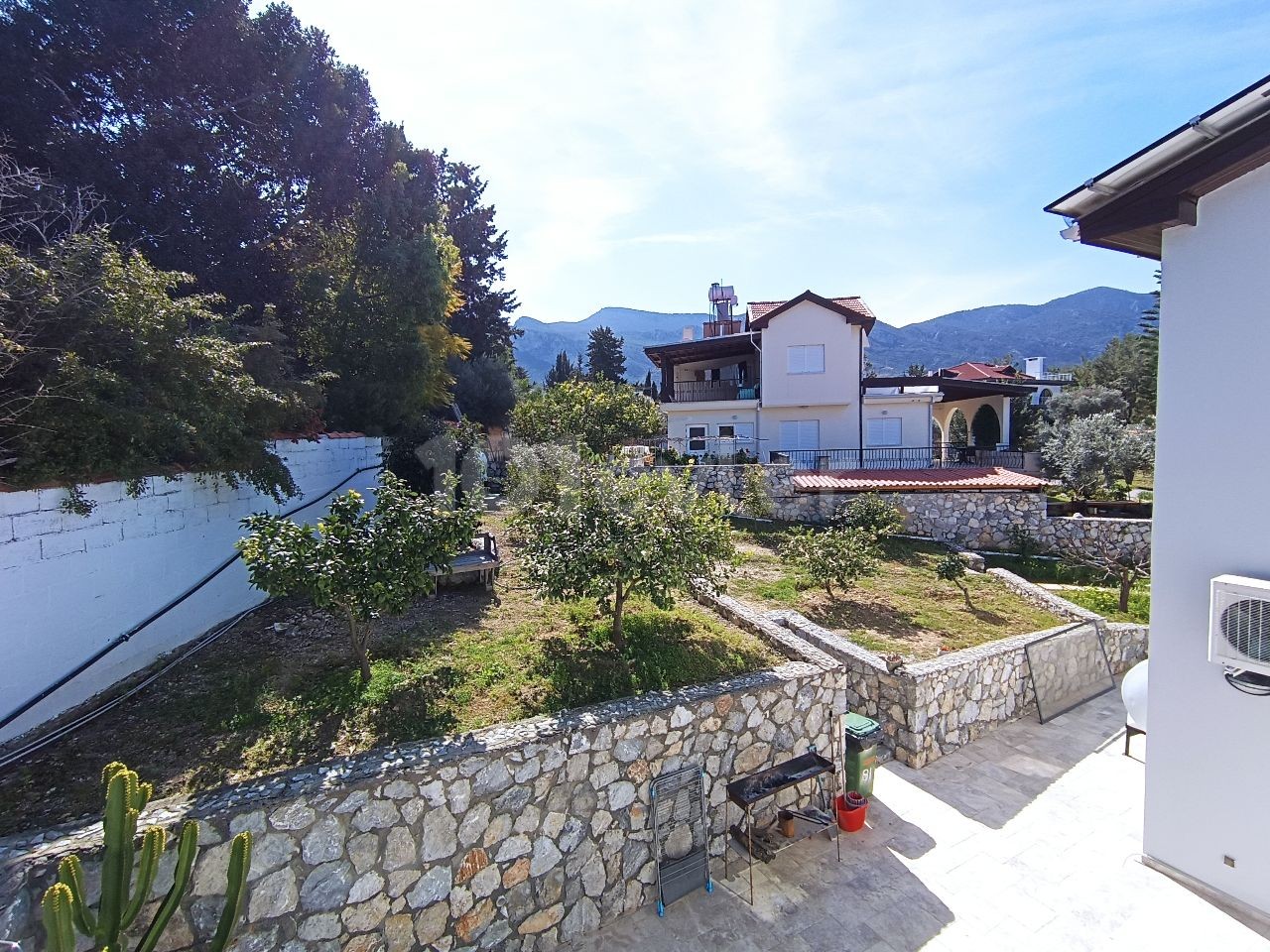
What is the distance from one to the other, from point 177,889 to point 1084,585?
18.0 meters

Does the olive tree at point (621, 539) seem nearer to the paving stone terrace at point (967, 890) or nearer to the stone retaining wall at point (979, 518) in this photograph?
the paving stone terrace at point (967, 890)

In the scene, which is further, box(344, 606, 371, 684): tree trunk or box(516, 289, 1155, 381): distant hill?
box(516, 289, 1155, 381): distant hill

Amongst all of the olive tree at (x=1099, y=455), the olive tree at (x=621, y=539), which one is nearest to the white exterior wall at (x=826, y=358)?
the olive tree at (x=1099, y=455)

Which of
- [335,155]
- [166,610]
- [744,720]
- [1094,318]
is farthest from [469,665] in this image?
[1094,318]

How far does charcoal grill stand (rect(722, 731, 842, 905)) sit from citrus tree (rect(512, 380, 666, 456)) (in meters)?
12.9

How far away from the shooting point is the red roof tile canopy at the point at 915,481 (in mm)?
17562

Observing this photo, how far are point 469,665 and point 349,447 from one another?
26.5ft

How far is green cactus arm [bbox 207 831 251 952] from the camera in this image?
3.46 meters

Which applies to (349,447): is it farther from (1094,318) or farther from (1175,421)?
(1094,318)

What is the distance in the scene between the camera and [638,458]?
19.0 m

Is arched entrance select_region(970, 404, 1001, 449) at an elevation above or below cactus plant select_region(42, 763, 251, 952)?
above

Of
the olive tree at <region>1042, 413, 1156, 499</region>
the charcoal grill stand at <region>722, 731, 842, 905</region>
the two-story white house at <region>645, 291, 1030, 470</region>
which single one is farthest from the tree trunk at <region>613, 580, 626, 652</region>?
the olive tree at <region>1042, 413, 1156, 499</region>

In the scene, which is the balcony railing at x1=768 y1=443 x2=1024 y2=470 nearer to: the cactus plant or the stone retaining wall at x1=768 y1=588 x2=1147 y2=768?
the stone retaining wall at x1=768 y1=588 x2=1147 y2=768

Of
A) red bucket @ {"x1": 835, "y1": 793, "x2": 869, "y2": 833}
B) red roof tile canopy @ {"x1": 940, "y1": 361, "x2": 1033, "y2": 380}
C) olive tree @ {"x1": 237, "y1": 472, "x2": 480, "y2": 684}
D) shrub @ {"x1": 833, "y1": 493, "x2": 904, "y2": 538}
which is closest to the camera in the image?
olive tree @ {"x1": 237, "y1": 472, "x2": 480, "y2": 684}
